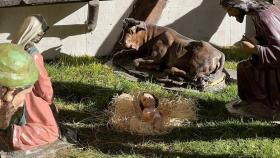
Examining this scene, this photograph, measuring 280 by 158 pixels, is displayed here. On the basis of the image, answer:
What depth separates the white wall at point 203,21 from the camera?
1140 cm

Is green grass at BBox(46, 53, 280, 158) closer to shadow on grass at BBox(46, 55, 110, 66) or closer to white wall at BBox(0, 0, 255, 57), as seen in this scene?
shadow on grass at BBox(46, 55, 110, 66)

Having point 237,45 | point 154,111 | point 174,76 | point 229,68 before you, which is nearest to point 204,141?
point 154,111

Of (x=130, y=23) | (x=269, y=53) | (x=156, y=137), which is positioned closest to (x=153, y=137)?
(x=156, y=137)

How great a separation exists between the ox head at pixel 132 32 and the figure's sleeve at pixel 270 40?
2.54m

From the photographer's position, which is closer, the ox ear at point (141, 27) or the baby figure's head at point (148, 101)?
the baby figure's head at point (148, 101)

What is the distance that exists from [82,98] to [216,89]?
211 centimetres

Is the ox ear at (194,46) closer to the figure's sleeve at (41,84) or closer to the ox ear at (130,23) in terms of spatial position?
the ox ear at (130,23)

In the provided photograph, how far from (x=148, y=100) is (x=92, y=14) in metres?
2.88

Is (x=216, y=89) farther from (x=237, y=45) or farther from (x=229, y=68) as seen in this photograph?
(x=237, y=45)

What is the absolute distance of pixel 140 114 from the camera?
8219 millimetres

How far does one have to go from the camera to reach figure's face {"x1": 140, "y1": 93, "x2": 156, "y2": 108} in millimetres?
8094

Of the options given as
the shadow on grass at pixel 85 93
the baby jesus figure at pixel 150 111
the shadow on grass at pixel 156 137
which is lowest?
the shadow on grass at pixel 156 137

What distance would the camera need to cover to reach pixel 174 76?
9672mm

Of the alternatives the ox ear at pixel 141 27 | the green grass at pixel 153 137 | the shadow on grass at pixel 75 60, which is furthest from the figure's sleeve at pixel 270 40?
the shadow on grass at pixel 75 60
